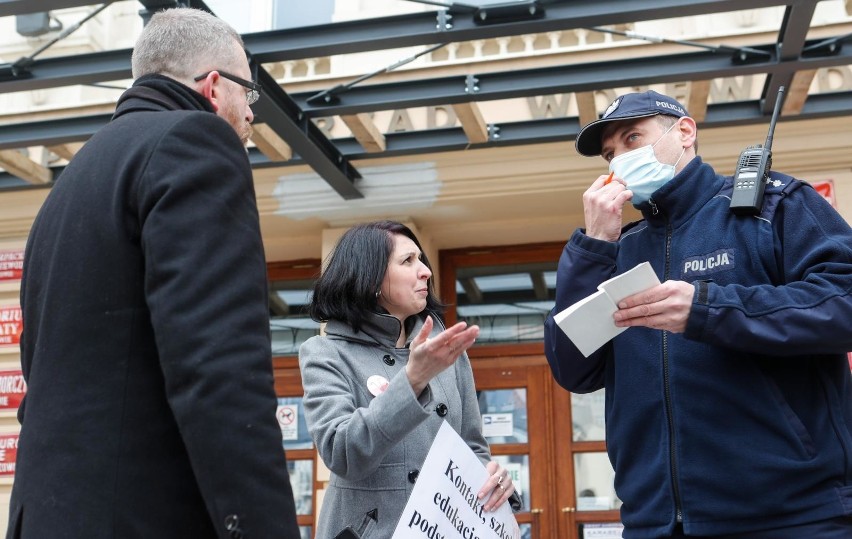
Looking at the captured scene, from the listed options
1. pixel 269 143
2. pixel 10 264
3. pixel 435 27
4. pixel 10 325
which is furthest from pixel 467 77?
pixel 10 325

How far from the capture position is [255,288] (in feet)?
5.55

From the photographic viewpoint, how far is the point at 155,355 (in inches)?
66.1

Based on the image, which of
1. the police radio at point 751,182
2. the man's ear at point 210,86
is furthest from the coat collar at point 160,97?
the police radio at point 751,182

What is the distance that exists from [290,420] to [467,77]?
10.0 ft

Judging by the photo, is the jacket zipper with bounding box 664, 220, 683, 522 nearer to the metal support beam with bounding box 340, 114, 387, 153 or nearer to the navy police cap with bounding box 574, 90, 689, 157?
the navy police cap with bounding box 574, 90, 689, 157

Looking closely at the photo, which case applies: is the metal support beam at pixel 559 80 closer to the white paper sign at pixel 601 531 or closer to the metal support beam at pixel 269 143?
the metal support beam at pixel 269 143

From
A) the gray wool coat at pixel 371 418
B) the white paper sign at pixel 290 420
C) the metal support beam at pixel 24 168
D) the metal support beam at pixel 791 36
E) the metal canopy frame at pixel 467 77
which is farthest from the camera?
the white paper sign at pixel 290 420

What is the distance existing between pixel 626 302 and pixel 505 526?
88 cm

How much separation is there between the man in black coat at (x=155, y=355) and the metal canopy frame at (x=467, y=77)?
2861mm

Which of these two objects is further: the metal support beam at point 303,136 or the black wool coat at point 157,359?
the metal support beam at point 303,136

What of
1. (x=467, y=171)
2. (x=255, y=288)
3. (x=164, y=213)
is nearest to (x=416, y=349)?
(x=255, y=288)

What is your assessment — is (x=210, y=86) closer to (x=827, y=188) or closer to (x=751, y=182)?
(x=751, y=182)

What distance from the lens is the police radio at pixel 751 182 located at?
2.28 m

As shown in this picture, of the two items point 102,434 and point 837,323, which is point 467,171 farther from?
point 102,434
